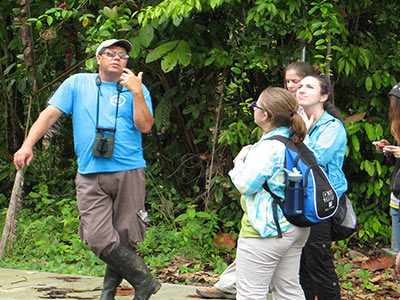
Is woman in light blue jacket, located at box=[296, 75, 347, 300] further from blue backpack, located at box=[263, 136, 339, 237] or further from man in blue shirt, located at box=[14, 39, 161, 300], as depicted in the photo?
man in blue shirt, located at box=[14, 39, 161, 300]

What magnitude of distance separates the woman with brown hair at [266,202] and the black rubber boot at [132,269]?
3.64 feet

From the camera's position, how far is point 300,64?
459cm

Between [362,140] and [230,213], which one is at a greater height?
[362,140]

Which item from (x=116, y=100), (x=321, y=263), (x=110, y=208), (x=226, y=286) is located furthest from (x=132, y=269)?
(x=321, y=263)

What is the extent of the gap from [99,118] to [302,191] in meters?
1.65

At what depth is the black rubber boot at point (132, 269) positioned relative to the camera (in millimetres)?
4477

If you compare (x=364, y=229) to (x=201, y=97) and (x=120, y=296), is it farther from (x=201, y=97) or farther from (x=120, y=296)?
(x=120, y=296)

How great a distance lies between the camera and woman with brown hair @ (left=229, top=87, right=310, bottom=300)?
355cm

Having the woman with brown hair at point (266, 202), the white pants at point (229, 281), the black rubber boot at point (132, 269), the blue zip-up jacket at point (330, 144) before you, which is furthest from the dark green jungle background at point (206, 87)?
the woman with brown hair at point (266, 202)

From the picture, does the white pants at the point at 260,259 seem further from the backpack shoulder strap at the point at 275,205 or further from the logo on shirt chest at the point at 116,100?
the logo on shirt chest at the point at 116,100

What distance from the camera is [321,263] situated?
4.24 m

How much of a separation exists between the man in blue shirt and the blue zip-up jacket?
118 cm

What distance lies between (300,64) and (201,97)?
3.26 meters

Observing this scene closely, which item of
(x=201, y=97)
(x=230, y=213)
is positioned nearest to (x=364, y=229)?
(x=230, y=213)
